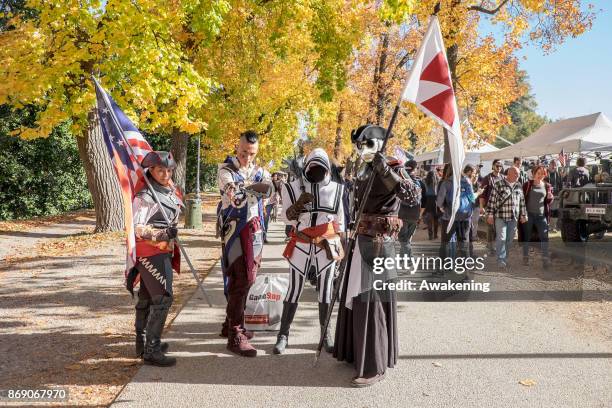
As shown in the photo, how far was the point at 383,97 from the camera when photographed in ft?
89.1

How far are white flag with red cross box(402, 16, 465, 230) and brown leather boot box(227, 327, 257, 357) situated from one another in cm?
233

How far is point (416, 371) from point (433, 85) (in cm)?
247

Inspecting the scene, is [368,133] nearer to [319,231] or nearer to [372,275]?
[319,231]

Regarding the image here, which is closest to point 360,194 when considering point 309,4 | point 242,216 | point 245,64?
point 242,216

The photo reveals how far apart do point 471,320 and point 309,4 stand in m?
11.8

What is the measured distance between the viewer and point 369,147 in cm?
480

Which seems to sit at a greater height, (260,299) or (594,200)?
(594,200)

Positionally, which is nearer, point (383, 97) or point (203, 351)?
point (203, 351)

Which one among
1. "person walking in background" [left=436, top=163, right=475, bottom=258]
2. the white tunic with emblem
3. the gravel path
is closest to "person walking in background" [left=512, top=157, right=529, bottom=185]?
"person walking in background" [left=436, top=163, right=475, bottom=258]

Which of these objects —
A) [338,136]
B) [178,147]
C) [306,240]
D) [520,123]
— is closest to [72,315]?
[306,240]

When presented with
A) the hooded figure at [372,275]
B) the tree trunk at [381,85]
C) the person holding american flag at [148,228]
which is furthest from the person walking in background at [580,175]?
the person holding american flag at [148,228]

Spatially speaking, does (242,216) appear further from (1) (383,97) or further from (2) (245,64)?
(1) (383,97)

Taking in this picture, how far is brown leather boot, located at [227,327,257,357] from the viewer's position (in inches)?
206

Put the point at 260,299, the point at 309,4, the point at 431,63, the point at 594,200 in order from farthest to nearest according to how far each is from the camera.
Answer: the point at 309,4 → the point at 594,200 → the point at 260,299 → the point at 431,63
